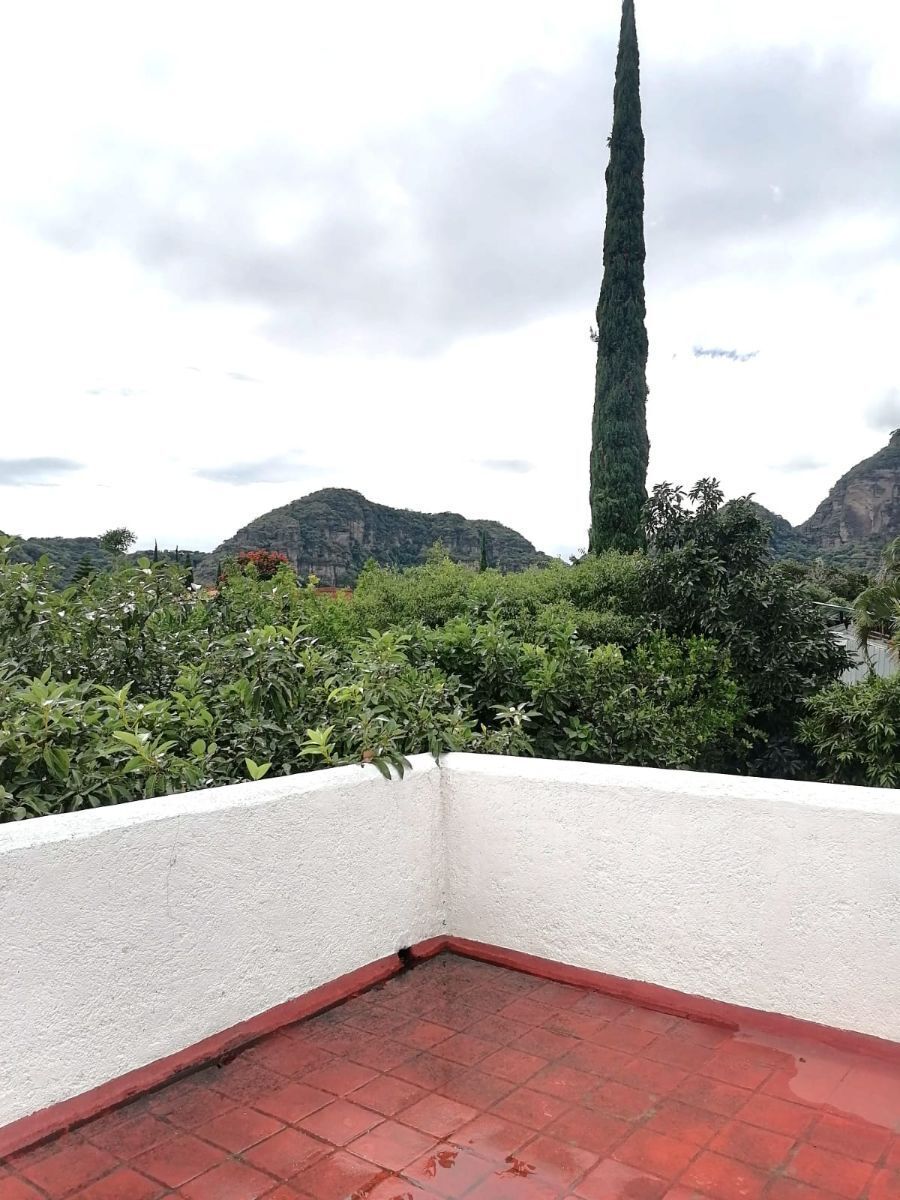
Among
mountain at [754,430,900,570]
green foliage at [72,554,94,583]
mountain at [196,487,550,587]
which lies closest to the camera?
green foliage at [72,554,94,583]

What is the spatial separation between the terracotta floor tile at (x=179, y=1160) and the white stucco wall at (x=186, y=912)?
A: 1.22ft

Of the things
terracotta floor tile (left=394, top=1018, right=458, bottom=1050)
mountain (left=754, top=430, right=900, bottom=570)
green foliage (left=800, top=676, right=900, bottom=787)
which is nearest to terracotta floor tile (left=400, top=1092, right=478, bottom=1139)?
terracotta floor tile (left=394, top=1018, right=458, bottom=1050)

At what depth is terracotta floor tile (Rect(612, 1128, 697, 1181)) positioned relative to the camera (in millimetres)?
2293

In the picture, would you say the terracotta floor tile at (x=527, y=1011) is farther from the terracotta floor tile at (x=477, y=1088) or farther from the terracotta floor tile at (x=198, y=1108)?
the terracotta floor tile at (x=198, y=1108)

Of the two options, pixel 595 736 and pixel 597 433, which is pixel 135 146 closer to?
pixel 595 736

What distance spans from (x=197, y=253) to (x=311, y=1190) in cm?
696

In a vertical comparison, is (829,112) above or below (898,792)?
above

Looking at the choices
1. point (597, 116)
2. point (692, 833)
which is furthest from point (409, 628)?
point (597, 116)

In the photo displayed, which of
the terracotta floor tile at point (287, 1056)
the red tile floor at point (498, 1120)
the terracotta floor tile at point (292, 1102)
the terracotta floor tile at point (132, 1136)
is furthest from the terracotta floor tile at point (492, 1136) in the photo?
the terracotta floor tile at point (132, 1136)

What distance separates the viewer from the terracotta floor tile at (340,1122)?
96.6 inches

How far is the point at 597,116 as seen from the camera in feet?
61.0

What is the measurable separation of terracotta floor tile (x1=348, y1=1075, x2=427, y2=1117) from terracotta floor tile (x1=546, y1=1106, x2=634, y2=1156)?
41 cm

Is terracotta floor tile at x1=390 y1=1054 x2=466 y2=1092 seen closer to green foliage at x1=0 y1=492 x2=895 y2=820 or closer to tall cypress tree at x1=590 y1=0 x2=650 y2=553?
green foliage at x1=0 y1=492 x2=895 y2=820

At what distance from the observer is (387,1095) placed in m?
2.66
